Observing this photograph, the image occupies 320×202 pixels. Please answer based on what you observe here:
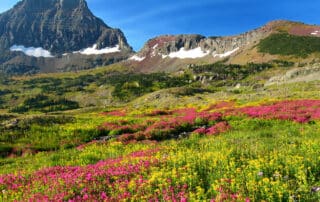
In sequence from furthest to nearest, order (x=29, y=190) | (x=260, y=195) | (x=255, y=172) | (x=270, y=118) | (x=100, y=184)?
1. (x=270, y=118)
2. (x=29, y=190)
3. (x=100, y=184)
4. (x=255, y=172)
5. (x=260, y=195)

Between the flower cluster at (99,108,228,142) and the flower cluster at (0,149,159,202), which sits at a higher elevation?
the flower cluster at (0,149,159,202)

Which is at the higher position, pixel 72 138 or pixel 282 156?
pixel 282 156

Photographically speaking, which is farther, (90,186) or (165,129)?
(165,129)

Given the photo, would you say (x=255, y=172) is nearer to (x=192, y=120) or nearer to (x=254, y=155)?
(x=254, y=155)

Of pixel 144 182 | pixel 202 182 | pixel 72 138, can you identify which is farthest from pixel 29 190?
pixel 72 138

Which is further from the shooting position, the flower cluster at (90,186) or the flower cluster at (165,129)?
the flower cluster at (165,129)

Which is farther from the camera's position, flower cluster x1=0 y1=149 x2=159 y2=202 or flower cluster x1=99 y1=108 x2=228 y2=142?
flower cluster x1=99 y1=108 x2=228 y2=142

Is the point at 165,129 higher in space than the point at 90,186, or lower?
lower

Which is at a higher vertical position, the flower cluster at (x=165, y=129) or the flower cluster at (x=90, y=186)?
the flower cluster at (x=90, y=186)

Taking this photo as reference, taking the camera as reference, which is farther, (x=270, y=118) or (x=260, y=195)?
(x=270, y=118)

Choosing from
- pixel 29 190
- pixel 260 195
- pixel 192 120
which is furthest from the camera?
pixel 192 120

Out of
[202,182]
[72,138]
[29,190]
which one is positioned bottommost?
[72,138]

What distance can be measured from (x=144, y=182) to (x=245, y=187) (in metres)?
2.94

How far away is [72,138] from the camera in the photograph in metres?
31.8
